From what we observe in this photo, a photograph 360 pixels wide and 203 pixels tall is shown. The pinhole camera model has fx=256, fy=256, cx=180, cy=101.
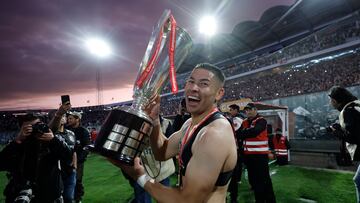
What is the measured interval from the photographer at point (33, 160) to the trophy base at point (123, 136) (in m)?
1.80

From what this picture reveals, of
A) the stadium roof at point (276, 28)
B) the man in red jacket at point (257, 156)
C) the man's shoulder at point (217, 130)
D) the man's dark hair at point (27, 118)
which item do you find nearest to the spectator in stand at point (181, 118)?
the man in red jacket at point (257, 156)

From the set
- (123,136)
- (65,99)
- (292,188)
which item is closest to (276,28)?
(292,188)

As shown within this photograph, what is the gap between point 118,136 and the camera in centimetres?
145

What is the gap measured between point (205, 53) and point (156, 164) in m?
30.1

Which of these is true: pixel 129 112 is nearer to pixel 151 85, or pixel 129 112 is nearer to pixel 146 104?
pixel 146 104

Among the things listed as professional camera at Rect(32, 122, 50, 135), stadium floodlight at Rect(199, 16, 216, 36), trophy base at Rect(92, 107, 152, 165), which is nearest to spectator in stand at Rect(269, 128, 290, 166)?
stadium floodlight at Rect(199, 16, 216, 36)

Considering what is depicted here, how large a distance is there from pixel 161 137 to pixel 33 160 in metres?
1.76

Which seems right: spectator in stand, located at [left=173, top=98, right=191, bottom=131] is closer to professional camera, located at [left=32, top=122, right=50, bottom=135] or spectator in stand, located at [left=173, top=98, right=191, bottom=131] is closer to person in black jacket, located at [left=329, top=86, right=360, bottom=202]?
person in black jacket, located at [left=329, top=86, right=360, bottom=202]

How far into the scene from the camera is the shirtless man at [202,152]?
151 centimetres

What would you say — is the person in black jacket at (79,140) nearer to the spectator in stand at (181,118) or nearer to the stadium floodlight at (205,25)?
the spectator in stand at (181,118)

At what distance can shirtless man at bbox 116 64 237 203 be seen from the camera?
151cm

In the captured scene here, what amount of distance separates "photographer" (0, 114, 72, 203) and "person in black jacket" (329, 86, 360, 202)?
12.7ft

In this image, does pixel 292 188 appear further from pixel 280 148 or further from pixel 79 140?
pixel 79 140

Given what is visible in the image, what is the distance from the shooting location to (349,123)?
3.69 meters
